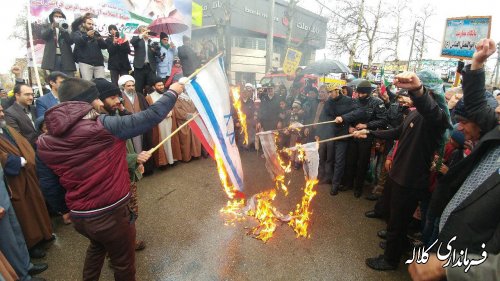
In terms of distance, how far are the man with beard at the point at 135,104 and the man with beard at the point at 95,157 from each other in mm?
3730

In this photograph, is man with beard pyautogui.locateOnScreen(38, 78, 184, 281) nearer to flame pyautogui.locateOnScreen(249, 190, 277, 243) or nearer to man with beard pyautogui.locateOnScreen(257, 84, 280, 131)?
flame pyautogui.locateOnScreen(249, 190, 277, 243)

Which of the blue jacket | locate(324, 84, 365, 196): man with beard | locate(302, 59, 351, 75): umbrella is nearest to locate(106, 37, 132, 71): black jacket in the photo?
the blue jacket

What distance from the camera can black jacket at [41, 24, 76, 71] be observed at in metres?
5.99

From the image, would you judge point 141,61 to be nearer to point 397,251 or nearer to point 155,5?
point 155,5

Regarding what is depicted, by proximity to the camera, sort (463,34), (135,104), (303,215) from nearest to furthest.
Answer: (303,215), (463,34), (135,104)

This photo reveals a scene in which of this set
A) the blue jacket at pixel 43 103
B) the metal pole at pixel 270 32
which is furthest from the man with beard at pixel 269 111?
the metal pole at pixel 270 32

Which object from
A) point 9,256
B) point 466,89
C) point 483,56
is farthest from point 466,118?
point 9,256

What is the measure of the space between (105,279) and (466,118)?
4344 millimetres

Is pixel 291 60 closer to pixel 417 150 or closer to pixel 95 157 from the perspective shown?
pixel 417 150

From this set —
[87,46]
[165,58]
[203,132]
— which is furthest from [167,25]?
[203,132]

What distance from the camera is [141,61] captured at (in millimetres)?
7398

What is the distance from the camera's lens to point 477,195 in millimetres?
1666

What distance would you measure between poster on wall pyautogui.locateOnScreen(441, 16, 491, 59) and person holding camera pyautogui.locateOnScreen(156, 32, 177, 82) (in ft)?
25.0

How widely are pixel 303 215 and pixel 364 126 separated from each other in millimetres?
2236
